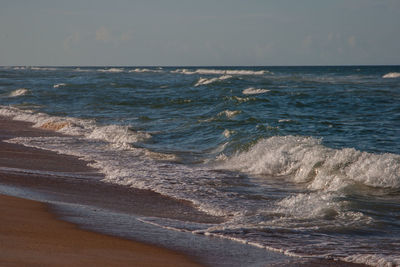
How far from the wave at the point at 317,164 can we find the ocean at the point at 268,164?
23mm

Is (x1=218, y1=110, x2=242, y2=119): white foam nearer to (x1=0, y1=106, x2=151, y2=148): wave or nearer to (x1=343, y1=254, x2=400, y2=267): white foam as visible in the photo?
(x1=0, y1=106, x2=151, y2=148): wave

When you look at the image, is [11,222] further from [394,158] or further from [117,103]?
[117,103]

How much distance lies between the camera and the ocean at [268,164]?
608cm

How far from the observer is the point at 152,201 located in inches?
305

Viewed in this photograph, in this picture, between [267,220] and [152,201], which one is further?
[152,201]

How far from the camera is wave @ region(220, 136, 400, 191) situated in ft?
29.6

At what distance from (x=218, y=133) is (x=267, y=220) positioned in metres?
8.64

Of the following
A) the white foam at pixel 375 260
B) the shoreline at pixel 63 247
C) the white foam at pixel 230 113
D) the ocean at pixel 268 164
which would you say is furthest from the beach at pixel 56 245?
the white foam at pixel 230 113

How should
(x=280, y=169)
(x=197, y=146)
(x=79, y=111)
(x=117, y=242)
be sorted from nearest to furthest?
1. (x=117, y=242)
2. (x=280, y=169)
3. (x=197, y=146)
4. (x=79, y=111)

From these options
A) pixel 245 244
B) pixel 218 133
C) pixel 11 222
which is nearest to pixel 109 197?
pixel 11 222

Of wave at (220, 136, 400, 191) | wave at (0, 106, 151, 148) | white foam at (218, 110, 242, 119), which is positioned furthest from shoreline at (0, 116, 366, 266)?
white foam at (218, 110, 242, 119)

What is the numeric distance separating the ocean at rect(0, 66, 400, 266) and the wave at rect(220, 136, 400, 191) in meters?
0.02

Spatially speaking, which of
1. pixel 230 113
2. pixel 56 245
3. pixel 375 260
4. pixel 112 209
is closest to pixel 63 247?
pixel 56 245

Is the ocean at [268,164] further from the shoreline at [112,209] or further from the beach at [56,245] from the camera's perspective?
the beach at [56,245]
